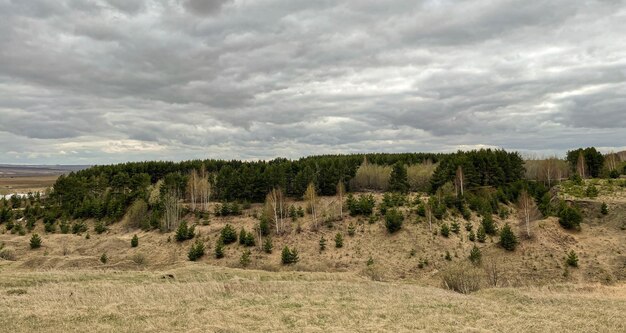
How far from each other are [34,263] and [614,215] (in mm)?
84804

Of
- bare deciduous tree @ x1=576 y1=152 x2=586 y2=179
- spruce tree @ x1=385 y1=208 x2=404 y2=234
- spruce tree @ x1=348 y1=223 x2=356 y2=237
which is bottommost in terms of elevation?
spruce tree @ x1=348 y1=223 x2=356 y2=237

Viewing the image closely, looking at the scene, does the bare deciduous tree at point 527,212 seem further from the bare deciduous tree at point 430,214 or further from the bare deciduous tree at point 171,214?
the bare deciduous tree at point 171,214

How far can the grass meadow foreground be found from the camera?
1823 centimetres

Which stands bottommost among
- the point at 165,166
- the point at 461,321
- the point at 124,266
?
the point at 124,266

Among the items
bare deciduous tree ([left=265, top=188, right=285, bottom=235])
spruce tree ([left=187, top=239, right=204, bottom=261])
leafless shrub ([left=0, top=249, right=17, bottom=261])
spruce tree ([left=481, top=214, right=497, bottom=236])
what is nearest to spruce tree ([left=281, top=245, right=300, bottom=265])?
bare deciduous tree ([left=265, top=188, right=285, bottom=235])

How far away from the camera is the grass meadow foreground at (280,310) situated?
18234mm

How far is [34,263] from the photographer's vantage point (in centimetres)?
4862

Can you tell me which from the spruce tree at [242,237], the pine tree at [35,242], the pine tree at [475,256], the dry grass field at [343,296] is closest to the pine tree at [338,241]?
the dry grass field at [343,296]

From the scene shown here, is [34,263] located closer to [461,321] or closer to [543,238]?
[461,321]

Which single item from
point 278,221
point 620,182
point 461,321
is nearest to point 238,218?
point 278,221

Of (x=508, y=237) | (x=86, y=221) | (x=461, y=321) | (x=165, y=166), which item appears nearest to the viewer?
(x=461, y=321)

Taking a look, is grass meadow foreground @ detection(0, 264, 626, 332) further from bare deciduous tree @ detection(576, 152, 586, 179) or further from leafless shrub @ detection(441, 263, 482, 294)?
bare deciduous tree @ detection(576, 152, 586, 179)

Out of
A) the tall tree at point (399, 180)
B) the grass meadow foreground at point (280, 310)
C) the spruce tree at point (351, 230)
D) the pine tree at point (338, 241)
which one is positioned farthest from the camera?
the tall tree at point (399, 180)

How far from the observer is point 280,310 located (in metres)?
21.5
